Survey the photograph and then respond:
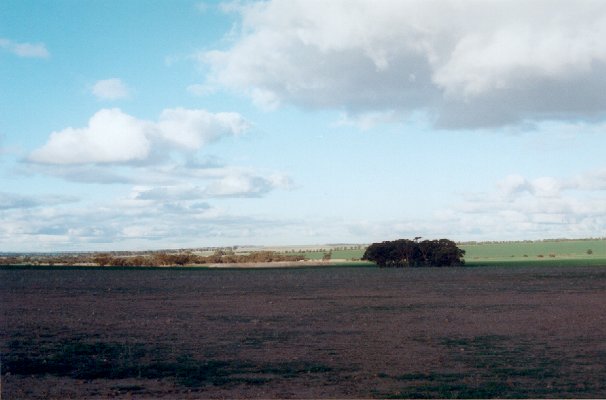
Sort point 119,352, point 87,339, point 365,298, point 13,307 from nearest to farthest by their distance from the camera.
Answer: point 119,352 → point 87,339 → point 13,307 → point 365,298

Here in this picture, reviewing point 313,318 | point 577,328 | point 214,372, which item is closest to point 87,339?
point 214,372

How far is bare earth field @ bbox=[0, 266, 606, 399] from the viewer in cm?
1381

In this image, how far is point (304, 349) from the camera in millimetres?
18891

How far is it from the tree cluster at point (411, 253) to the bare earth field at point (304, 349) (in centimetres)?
7296

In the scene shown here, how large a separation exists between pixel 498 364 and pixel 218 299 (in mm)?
24224

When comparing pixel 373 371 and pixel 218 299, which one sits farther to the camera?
pixel 218 299

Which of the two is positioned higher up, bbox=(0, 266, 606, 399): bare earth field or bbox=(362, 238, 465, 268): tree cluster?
bbox=(362, 238, 465, 268): tree cluster

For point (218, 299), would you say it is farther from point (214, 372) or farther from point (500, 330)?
point (214, 372)

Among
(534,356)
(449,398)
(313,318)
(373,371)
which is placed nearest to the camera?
(449,398)

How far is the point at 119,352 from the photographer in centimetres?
1864

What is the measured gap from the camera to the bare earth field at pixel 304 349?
13.8 m

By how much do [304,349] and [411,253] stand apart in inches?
3657

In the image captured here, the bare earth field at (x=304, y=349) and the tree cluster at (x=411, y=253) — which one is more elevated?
the tree cluster at (x=411, y=253)

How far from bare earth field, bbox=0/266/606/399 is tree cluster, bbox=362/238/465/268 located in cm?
7296
